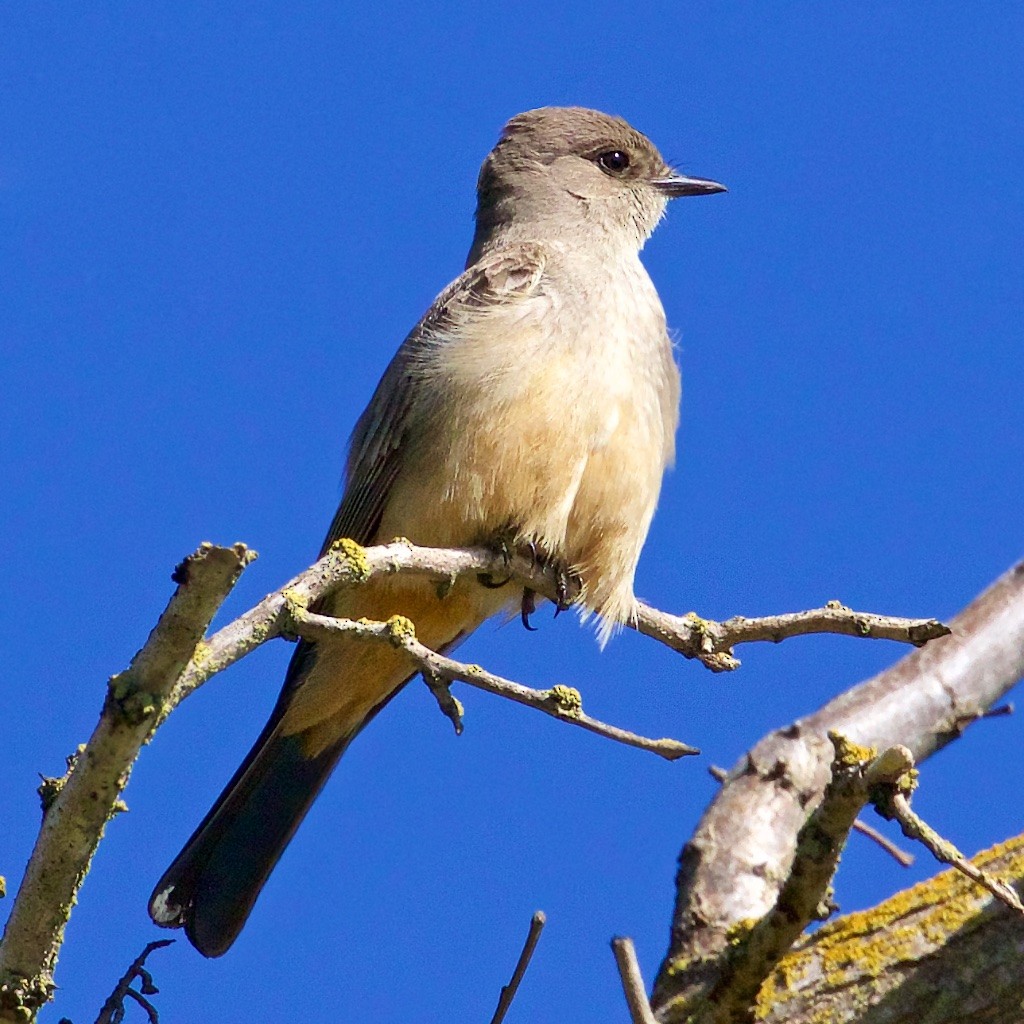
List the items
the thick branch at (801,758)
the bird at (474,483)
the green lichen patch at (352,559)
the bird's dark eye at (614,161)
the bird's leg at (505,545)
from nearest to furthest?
the green lichen patch at (352,559), the thick branch at (801,758), the bird at (474,483), the bird's leg at (505,545), the bird's dark eye at (614,161)

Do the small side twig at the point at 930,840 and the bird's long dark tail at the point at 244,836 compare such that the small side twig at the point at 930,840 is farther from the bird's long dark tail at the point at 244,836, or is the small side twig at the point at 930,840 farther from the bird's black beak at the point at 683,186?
the bird's black beak at the point at 683,186

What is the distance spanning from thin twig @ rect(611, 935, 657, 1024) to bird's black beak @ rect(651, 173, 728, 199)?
4763mm

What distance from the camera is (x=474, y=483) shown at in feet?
18.9

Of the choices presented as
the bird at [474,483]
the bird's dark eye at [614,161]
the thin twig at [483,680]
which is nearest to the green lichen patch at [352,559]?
the thin twig at [483,680]

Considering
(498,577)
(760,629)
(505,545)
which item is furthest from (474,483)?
(760,629)

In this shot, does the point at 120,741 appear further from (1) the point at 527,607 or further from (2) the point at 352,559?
(1) the point at 527,607

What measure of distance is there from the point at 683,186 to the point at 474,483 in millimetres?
2679

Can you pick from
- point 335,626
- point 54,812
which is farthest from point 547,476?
point 54,812

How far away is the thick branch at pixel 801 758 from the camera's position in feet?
16.8

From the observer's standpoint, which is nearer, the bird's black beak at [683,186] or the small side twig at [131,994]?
the small side twig at [131,994]

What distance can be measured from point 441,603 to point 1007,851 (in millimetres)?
2522

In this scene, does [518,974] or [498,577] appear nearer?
[518,974]

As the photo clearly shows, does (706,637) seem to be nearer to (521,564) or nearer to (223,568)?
(521,564)

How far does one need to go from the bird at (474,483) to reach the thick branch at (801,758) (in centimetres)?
78
